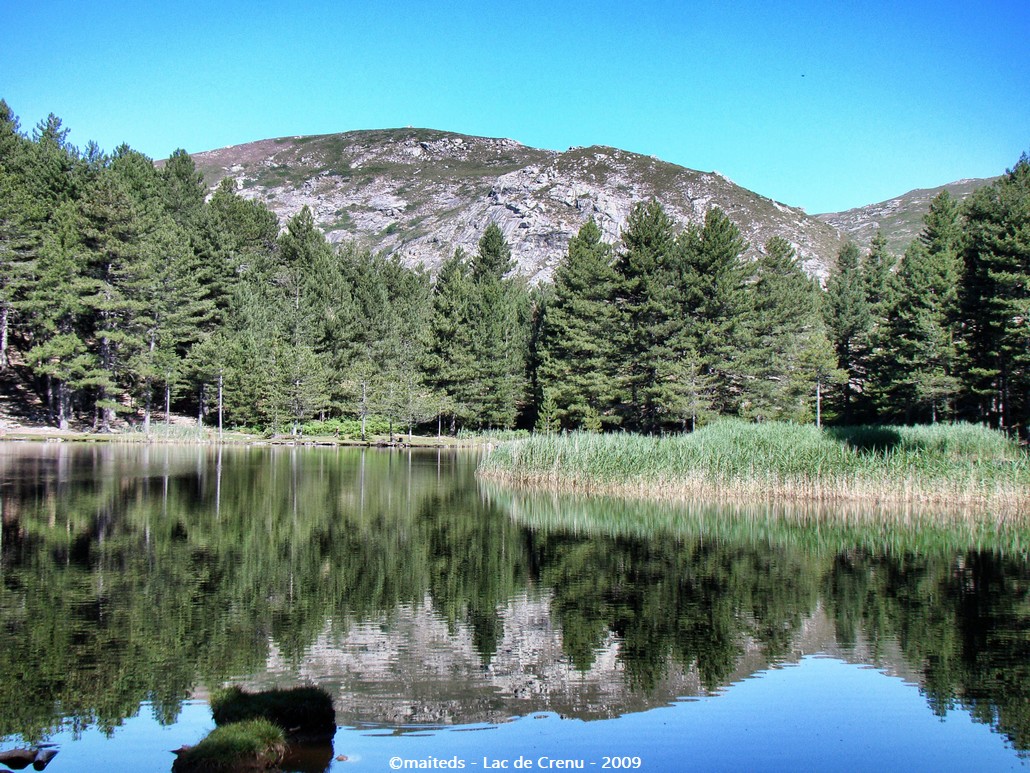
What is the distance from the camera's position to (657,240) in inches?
2128

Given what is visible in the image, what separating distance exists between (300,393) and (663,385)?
95.7 feet

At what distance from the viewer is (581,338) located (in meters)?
59.3

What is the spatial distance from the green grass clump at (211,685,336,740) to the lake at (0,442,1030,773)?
260mm

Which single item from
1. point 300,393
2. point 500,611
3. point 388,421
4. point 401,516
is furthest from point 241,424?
point 500,611

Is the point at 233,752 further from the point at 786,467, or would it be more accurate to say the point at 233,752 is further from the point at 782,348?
the point at 782,348

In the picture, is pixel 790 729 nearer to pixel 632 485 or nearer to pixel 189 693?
pixel 189 693

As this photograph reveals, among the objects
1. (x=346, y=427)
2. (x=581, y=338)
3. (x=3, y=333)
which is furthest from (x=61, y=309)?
(x=581, y=338)

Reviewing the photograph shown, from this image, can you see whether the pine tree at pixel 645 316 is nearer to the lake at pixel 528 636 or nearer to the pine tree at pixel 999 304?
the pine tree at pixel 999 304

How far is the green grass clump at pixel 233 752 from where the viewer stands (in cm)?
720

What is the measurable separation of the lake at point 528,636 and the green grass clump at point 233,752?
0.42 metres

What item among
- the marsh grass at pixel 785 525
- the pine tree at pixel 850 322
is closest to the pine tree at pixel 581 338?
the pine tree at pixel 850 322

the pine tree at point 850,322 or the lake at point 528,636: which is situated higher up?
the pine tree at point 850,322

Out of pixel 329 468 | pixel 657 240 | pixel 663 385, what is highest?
pixel 657 240

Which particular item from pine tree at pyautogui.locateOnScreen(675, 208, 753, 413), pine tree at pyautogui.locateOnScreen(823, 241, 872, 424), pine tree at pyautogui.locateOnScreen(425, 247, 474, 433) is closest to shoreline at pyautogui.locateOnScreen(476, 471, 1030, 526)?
pine tree at pyautogui.locateOnScreen(675, 208, 753, 413)
